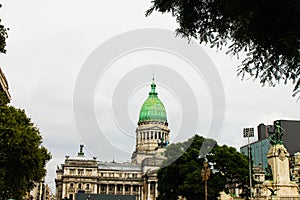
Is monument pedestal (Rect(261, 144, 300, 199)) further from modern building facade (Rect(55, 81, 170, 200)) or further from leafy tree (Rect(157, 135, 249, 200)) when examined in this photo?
modern building facade (Rect(55, 81, 170, 200))

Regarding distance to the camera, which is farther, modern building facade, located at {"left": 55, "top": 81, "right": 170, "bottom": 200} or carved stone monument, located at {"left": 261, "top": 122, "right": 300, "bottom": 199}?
modern building facade, located at {"left": 55, "top": 81, "right": 170, "bottom": 200}

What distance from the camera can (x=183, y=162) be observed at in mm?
56375

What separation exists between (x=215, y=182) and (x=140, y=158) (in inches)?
3934

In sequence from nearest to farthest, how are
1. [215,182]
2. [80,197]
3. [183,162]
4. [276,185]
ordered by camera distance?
[276,185] → [215,182] → [183,162] → [80,197]

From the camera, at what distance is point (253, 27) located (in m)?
9.23

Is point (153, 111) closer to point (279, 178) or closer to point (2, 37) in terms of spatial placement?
point (279, 178)

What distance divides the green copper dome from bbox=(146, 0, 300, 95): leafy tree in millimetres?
137231

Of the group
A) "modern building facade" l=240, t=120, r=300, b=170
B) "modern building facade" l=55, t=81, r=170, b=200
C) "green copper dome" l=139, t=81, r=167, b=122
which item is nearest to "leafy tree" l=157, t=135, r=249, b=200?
"modern building facade" l=240, t=120, r=300, b=170

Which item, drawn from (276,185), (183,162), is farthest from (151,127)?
(276,185)

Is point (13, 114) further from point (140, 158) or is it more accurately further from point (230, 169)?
point (140, 158)

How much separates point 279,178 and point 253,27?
3900 cm

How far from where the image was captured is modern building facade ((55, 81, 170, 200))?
451ft

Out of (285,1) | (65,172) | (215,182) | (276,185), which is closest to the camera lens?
(285,1)

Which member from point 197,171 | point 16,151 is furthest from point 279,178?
point 16,151
